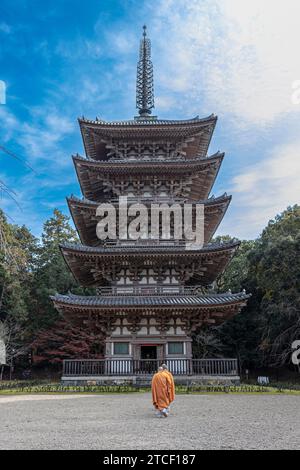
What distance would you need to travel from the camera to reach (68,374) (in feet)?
66.4

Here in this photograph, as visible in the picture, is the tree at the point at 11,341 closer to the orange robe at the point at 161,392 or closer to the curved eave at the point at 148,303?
the curved eave at the point at 148,303

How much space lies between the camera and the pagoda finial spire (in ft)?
103

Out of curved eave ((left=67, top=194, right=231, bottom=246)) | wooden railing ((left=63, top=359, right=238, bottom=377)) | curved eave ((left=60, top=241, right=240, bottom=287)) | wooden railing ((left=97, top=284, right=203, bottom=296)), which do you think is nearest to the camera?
wooden railing ((left=63, top=359, right=238, bottom=377))

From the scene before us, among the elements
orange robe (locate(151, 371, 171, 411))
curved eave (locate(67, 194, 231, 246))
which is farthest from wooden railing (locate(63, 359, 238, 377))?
orange robe (locate(151, 371, 171, 411))

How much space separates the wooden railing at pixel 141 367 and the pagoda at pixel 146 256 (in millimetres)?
93

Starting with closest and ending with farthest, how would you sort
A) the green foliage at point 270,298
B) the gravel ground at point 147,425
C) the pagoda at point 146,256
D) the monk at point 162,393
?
the gravel ground at point 147,425
the monk at point 162,393
the pagoda at point 146,256
the green foliage at point 270,298

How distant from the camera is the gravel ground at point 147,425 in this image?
7.66m

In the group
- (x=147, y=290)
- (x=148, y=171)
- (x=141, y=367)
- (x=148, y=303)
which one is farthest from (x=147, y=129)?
(x=141, y=367)

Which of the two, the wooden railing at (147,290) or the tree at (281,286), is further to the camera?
the tree at (281,286)

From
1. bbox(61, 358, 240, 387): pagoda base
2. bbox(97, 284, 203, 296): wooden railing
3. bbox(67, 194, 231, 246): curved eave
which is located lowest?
bbox(61, 358, 240, 387): pagoda base

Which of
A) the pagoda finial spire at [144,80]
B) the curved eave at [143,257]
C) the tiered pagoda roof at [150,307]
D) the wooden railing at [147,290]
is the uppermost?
the pagoda finial spire at [144,80]

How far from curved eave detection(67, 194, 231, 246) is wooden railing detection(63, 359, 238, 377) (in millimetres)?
6956

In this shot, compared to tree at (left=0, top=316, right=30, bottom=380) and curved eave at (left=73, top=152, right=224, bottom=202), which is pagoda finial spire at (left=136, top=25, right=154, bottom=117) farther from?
tree at (left=0, top=316, right=30, bottom=380)

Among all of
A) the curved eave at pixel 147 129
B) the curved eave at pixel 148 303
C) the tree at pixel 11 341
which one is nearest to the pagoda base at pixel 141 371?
the curved eave at pixel 148 303
